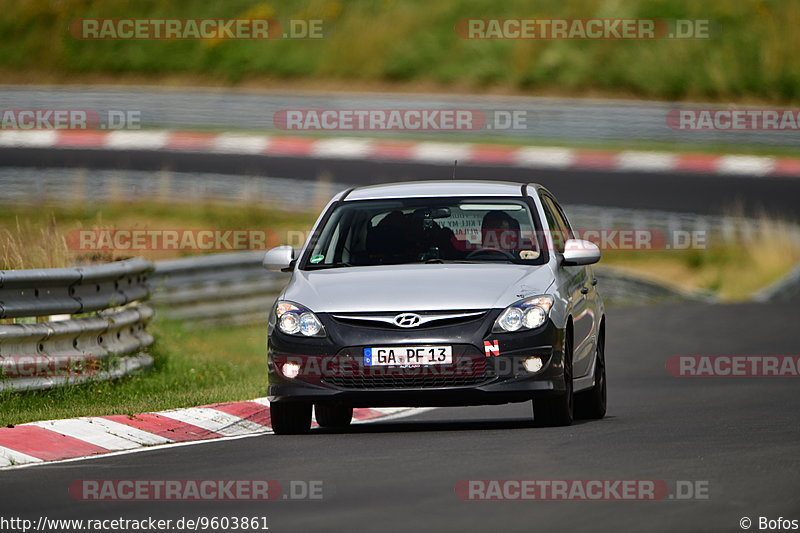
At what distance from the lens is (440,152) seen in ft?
111

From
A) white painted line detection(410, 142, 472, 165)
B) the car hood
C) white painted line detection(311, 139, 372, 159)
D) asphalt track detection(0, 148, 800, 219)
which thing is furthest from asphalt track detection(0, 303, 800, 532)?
white painted line detection(311, 139, 372, 159)

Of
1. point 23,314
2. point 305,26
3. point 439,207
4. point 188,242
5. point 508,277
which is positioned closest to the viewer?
point 508,277

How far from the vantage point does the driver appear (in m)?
12.0

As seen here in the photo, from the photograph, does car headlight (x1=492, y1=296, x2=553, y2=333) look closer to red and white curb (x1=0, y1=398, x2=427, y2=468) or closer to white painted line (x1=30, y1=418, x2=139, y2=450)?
red and white curb (x1=0, y1=398, x2=427, y2=468)

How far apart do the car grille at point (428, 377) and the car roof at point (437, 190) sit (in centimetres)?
171

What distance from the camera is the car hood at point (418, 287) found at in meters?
11.1

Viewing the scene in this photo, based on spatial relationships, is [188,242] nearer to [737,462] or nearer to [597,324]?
[597,324]

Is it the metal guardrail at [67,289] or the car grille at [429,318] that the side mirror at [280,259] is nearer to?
the car grille at [429,318]

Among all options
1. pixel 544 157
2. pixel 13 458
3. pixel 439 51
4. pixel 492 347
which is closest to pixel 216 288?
pixel 492 347

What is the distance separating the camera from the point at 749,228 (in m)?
26.8

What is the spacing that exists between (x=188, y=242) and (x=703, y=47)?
17.0m

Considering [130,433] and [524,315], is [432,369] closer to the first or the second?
[524,315]

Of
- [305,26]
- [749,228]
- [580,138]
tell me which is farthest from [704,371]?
[305,26]

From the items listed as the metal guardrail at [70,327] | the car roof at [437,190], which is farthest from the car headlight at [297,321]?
the metal guardrail at [70,327]
